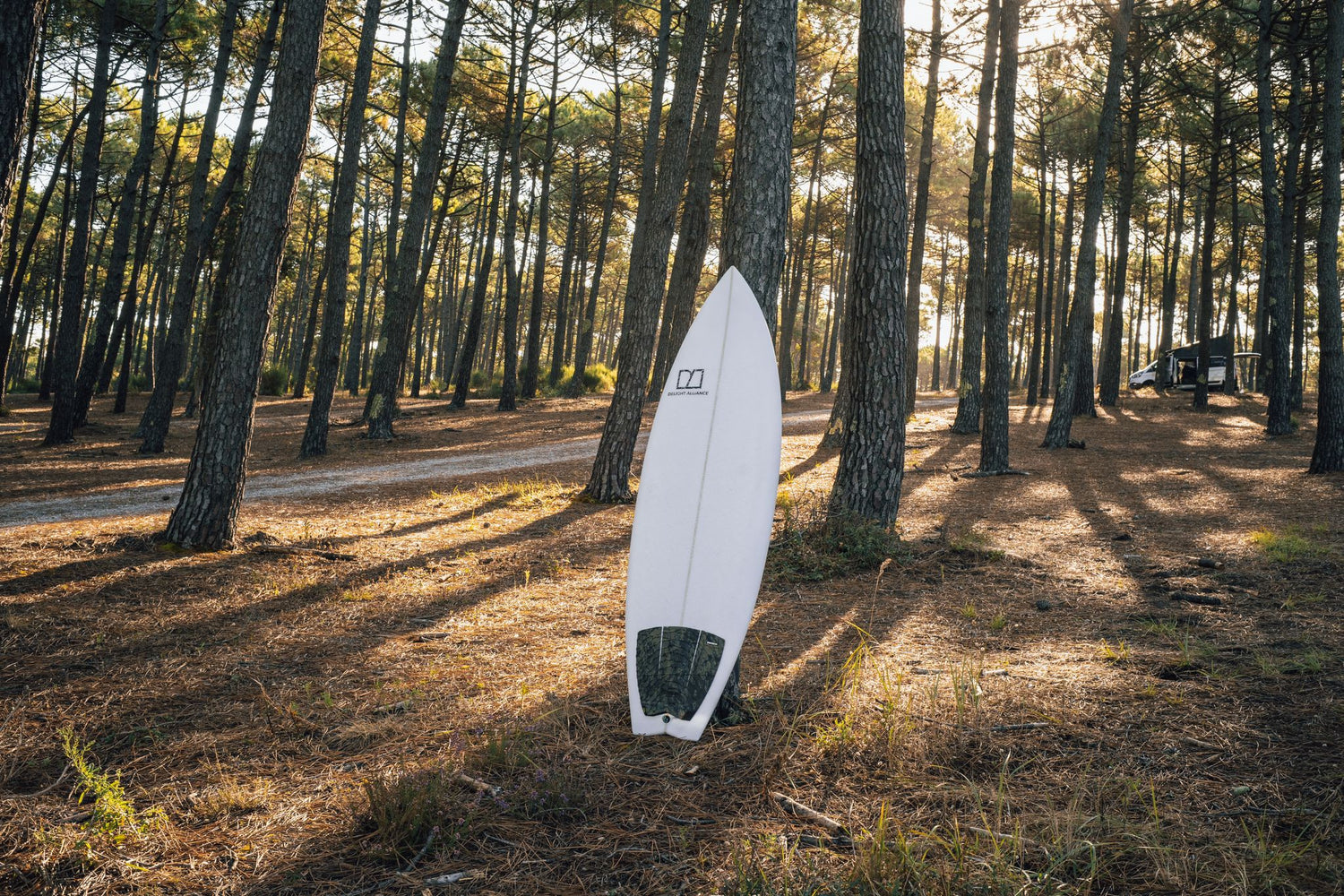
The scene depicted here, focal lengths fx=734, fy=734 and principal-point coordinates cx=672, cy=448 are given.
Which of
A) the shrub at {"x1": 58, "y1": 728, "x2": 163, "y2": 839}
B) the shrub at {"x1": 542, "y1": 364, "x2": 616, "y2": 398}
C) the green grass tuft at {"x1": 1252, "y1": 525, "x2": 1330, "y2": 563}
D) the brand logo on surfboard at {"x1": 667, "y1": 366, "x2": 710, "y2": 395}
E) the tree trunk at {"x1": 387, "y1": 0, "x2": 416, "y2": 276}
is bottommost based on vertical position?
the shrub at {"x1": 58, "y1": 728, "x2": 163, "y2": 839}

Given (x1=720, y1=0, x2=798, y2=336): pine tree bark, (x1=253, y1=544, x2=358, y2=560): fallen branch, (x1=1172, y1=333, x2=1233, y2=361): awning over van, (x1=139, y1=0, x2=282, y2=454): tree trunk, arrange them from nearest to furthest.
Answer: (x1=720, y1=0, x2=798, y2=336): pine tree bark → (x1=253, y1=544, x2=358, y2=560): fallen branch → (x1=139, y1=0, x2=282, y2=454): tree trunk → (x1=1172, y1=333, x2=1233, y2=361): awning over van

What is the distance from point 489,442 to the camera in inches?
542

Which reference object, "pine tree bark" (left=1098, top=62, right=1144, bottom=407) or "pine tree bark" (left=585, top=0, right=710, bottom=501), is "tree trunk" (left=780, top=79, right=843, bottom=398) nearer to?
"pine tree bark" (left=1098, top=62, right=1144, bottom=407)

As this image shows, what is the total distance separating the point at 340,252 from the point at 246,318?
7.95 meters

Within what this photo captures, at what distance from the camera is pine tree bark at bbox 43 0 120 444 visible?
1128 cm

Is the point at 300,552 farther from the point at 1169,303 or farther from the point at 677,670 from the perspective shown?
the point at 1169,303

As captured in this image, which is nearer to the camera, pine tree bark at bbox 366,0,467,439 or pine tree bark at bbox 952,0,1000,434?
pine tree bark at bbox 952,0,1000,434

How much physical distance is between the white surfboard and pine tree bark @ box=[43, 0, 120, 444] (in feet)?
41.0

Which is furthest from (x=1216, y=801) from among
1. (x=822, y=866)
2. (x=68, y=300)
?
(x=68, y=300)

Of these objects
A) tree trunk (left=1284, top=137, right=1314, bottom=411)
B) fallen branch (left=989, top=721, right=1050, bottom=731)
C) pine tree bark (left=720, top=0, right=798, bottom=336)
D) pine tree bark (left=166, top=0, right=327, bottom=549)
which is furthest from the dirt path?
tree trunk (left=1284, top=137, right=1314, bottom=411)

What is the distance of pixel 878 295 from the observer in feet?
19.9

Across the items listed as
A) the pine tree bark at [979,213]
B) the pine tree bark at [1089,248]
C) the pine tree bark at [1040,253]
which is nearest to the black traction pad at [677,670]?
the pine tree bark at [979,213]

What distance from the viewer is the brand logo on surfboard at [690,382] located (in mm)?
3154

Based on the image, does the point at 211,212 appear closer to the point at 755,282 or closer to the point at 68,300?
the point at 68,300
